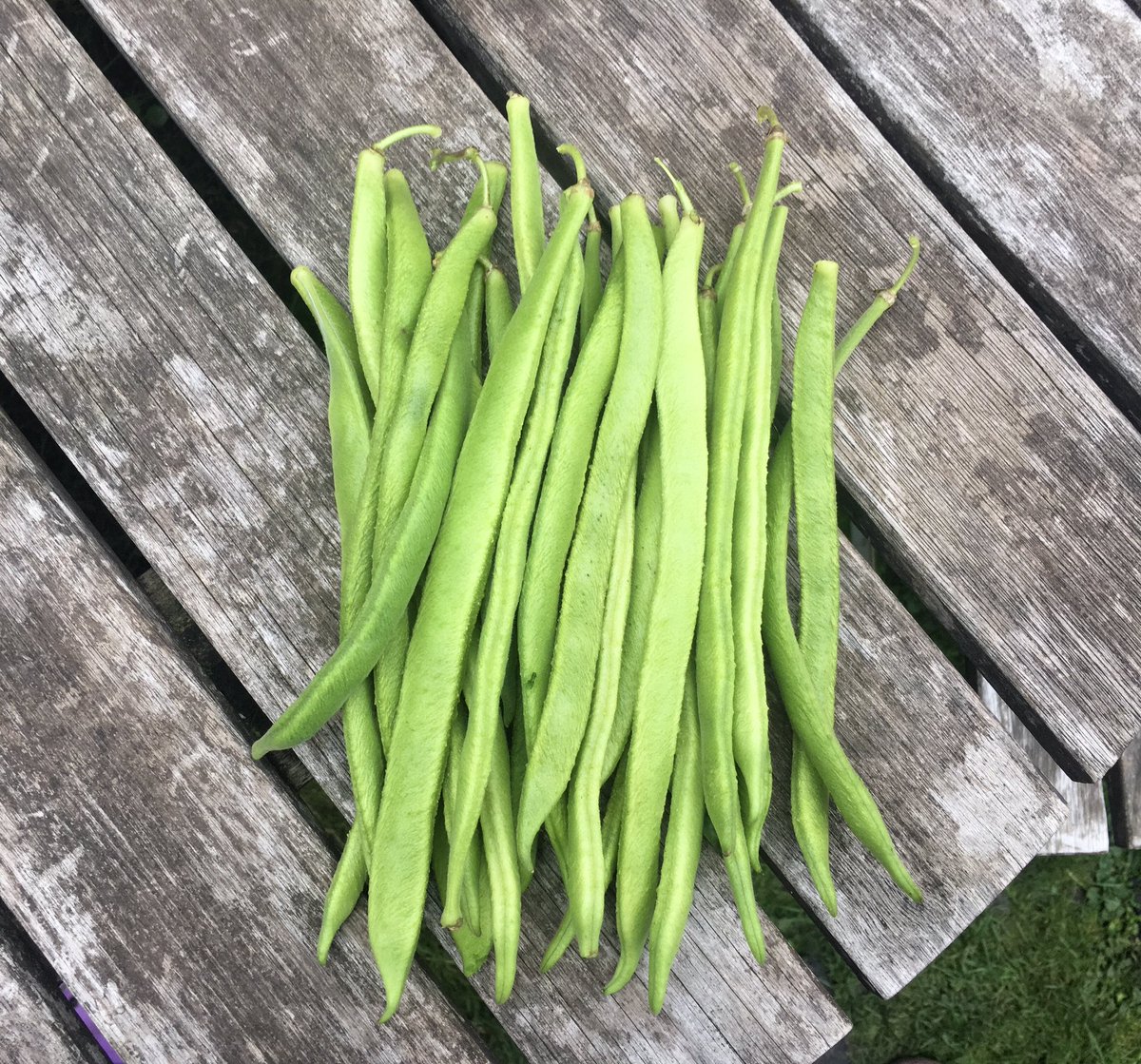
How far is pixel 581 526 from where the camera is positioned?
129cm

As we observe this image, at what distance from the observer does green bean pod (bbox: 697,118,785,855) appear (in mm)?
1294

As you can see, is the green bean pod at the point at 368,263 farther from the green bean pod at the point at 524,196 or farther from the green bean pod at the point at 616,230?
the green bean pod at the point at 616,230

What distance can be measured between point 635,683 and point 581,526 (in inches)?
9.8

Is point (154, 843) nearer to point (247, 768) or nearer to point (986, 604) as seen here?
point (247, 768)

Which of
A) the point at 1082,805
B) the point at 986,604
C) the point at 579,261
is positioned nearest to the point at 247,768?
the point at 579,261

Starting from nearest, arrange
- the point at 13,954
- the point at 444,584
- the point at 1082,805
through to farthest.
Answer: the point at 444,584
the point at 13,954
the point at 1082,805

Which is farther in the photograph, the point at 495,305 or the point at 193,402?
the point at 193,402

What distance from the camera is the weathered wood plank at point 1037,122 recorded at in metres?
1.62

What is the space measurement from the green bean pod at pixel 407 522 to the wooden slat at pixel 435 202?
0.31 m

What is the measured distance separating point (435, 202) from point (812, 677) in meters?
1.07

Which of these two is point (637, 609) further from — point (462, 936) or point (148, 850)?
point (148, 850)

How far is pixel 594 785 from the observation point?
128 cm

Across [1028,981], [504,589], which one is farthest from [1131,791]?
[504,589]

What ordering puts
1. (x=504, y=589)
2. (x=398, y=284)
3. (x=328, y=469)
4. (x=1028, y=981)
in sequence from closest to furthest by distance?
1. (x=504, y=589)
2. (x=398, y=284)
3. (x=328, y=469)
4. (x=1028, y=981)
